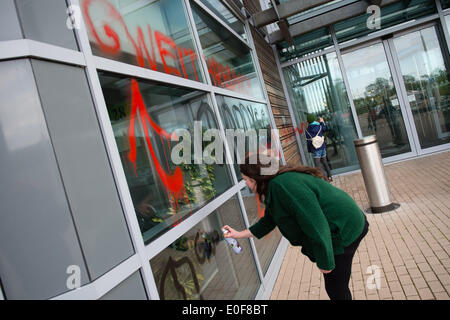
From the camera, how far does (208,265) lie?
257cm

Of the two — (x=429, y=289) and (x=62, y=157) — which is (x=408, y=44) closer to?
(x=429, y=289)

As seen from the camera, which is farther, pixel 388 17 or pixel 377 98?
pixel 377 98

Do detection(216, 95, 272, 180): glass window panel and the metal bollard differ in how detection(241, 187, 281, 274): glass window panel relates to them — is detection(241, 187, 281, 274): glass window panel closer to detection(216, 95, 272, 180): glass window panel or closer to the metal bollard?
detection(216, 95, 272, 180): glass window panel

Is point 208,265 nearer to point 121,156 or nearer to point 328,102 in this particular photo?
point 121,156

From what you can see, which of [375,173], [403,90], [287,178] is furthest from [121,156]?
[403,90]

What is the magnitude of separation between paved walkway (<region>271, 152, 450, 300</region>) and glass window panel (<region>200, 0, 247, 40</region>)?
3.38 m

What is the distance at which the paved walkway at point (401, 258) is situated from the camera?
3000 millimetres

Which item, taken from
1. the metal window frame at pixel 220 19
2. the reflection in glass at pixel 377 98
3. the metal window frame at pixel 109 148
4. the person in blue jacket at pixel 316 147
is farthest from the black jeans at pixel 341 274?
the reflection in glass at pixel 377 98

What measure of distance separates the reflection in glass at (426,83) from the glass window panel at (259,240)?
634cm

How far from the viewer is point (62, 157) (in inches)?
56.3

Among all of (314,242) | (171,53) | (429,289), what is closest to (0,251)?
(314,242)

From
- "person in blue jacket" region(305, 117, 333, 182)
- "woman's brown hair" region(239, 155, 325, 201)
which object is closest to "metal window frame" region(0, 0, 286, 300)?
"woman's brown hair" region(239, 155, 325, 201)

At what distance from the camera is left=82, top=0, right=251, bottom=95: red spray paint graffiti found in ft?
6.37

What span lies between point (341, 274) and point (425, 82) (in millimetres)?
8163
